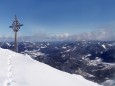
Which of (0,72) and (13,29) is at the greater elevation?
(13,29)

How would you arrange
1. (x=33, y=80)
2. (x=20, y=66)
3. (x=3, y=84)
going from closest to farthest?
1. (x=3, y=84)
2. (x=33, y=80)
3. (x=20, y=66)

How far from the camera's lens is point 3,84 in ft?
34.3

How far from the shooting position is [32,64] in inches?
550

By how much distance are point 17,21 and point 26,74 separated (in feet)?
101

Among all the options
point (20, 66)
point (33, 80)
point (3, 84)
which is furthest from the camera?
point (20, 66)

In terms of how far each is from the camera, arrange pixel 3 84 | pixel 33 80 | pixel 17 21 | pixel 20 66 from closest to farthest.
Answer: pixel 3 84, pixel 33 80, pixel 20 66, pixel 17 21

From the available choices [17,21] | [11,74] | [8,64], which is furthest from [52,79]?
[17,21]

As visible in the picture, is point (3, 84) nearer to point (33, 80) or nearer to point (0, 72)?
point (33, 80)

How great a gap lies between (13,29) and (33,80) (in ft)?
105

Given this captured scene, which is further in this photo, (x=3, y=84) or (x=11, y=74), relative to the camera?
(x=11, y=74)

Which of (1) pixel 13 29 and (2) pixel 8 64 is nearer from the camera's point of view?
(2) pixel 8 64

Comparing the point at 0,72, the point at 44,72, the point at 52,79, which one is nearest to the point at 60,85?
the point at 52,79

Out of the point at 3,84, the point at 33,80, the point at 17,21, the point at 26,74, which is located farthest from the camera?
the point at 17,21

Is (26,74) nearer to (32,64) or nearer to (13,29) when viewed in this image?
(32,64)
